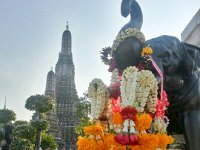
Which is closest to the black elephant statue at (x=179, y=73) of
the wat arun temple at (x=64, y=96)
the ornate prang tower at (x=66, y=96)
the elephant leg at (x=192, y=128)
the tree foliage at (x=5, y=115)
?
the elephant leg at (x=192, y=128)

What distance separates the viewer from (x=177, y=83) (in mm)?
3863

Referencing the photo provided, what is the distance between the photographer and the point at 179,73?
3.99m

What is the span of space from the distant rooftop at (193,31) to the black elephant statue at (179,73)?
1.34m

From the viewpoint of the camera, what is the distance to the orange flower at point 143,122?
293 cm

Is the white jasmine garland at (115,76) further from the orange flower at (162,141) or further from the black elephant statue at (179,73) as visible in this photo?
the orange flower at (162,141)

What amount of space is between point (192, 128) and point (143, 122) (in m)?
1.02

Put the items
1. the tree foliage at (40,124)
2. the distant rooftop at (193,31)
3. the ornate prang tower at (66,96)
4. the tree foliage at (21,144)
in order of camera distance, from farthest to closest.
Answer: the ornate prang tower at (66,96) < the tree foliage at (21,144) < the tree foliage at (40,124) < the distant rooftop at (193,31)

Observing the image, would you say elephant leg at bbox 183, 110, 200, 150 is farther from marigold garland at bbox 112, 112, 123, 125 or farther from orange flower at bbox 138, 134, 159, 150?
marigold garland at bbox 112, 112, 123, 125

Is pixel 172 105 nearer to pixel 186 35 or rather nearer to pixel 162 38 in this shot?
pixel 162 38

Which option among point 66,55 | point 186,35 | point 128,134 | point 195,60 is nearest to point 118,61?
point 128,134

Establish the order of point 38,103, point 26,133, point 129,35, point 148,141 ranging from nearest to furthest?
point 148,141
point 129,35
point 38,103
point 26,133

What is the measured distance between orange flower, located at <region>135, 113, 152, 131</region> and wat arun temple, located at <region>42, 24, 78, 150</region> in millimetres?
48623

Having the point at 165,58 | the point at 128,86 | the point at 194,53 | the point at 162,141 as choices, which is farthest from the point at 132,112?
the point at 194,53

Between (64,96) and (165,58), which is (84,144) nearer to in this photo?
(165,58)
